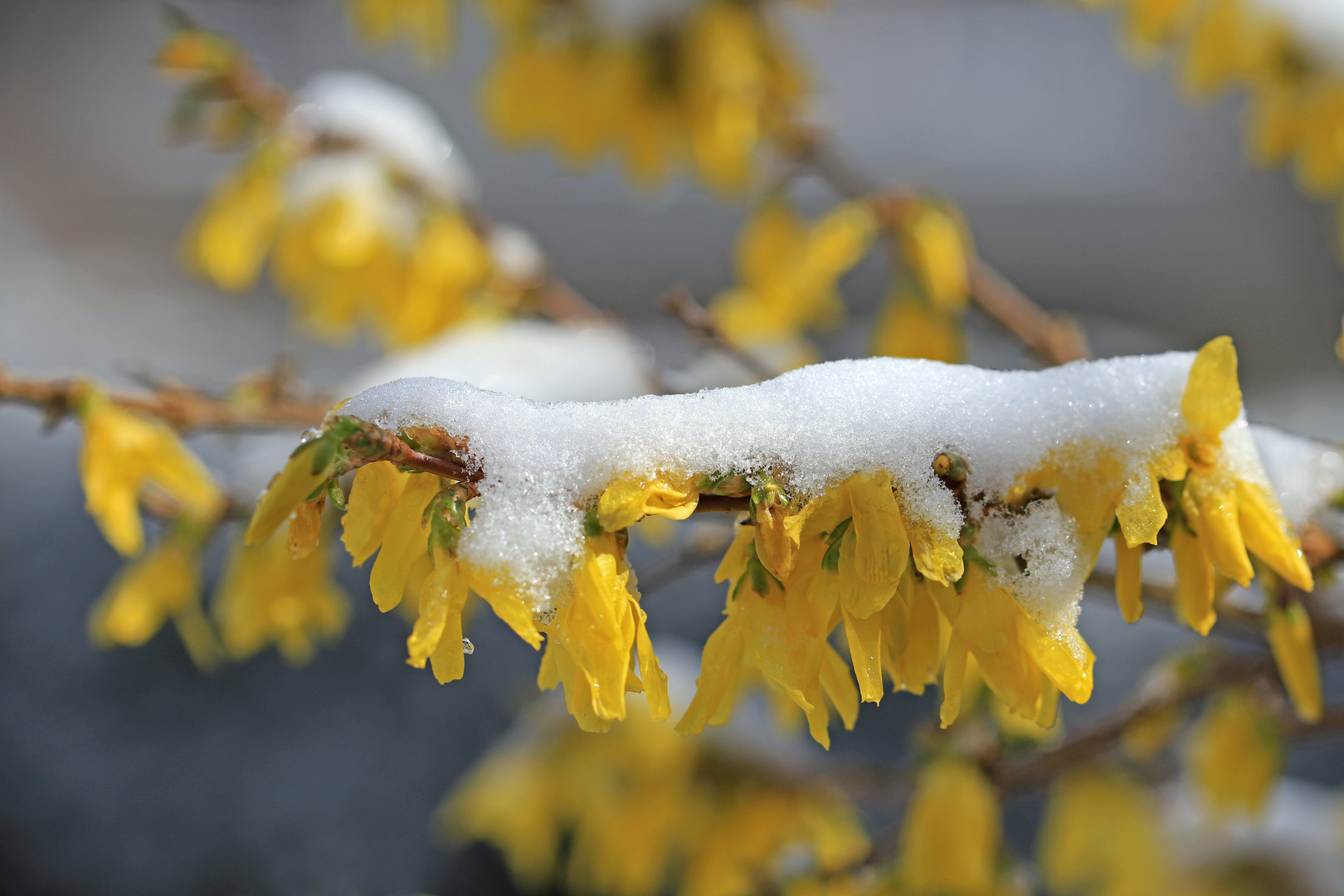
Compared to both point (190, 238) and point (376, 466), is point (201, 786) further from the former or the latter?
point (376, 466)

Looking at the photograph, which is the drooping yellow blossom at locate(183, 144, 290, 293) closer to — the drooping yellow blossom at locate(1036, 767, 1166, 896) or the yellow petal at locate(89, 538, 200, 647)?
the yellow petal at locate(89, 538, 200, 647)

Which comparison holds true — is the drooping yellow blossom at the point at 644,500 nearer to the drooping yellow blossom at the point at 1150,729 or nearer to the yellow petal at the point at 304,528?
the yellow petal at the point at 304,528

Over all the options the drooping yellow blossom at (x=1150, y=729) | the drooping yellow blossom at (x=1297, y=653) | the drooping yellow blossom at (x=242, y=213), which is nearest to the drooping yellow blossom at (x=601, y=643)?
the drooping yellow blossom at (x=1297, y=653)

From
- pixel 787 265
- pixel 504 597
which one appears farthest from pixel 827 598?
pixel 787 265

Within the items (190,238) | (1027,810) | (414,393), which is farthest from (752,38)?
(1027,810)

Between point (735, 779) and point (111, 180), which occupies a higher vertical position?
point (735, 779)

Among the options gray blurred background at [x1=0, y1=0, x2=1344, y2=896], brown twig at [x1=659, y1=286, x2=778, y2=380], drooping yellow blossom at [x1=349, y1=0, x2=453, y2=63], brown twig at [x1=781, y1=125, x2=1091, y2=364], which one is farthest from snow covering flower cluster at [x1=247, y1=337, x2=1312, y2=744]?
gray blurred background at [x1=0, y1=0, x2=1344, y2=896]

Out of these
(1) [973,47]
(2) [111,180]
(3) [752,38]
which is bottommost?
(2) [111,180]
